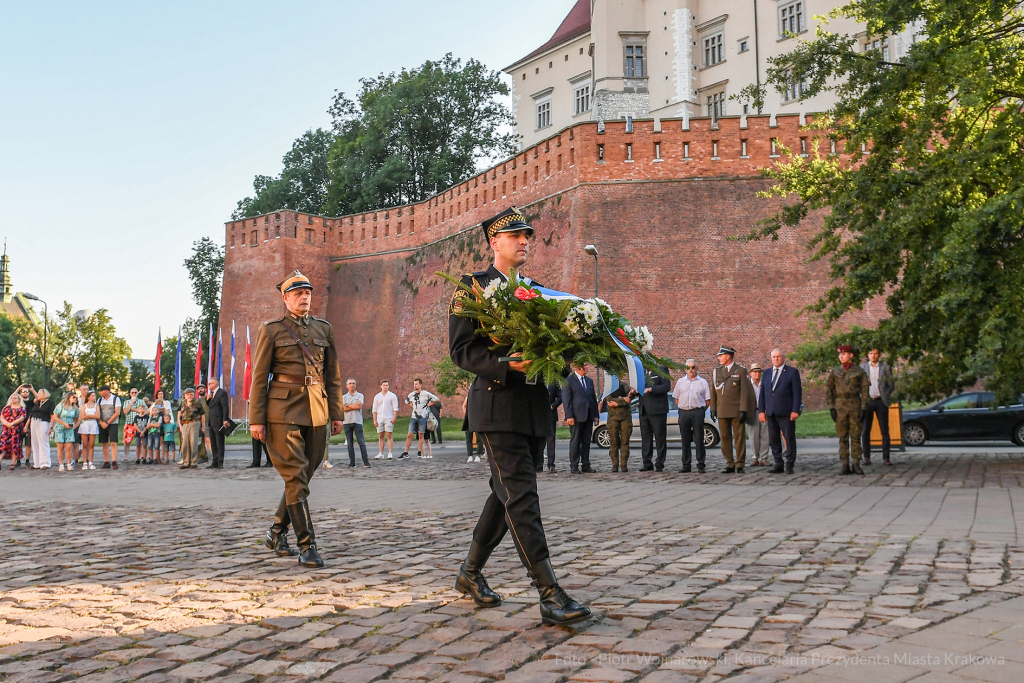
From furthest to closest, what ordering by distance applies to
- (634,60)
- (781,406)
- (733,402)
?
(634,60) < (733,402) < (781,406)

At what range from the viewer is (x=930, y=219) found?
13.8m

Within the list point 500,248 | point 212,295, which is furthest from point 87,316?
point 500,248

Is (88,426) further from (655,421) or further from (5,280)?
(5,280)

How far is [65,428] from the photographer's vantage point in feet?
64.8

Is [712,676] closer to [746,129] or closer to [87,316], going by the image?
[746,129]

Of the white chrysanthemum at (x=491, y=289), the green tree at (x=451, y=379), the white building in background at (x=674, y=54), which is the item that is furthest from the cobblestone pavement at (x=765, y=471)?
the white building in background at (x=674, y=54)

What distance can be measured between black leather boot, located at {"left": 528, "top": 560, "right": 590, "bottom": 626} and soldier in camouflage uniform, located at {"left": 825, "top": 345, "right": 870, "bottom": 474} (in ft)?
31.6

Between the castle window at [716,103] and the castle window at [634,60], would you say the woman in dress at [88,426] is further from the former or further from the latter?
the castle window at [634,60]

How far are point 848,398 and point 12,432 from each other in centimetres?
1876

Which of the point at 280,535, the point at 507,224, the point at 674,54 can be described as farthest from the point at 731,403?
the point at 674,54

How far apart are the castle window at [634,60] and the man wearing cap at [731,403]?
125 ft

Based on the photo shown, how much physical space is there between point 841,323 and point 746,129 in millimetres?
7678

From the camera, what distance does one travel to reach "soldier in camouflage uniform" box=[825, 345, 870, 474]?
13039mm

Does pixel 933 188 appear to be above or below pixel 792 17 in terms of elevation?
below
